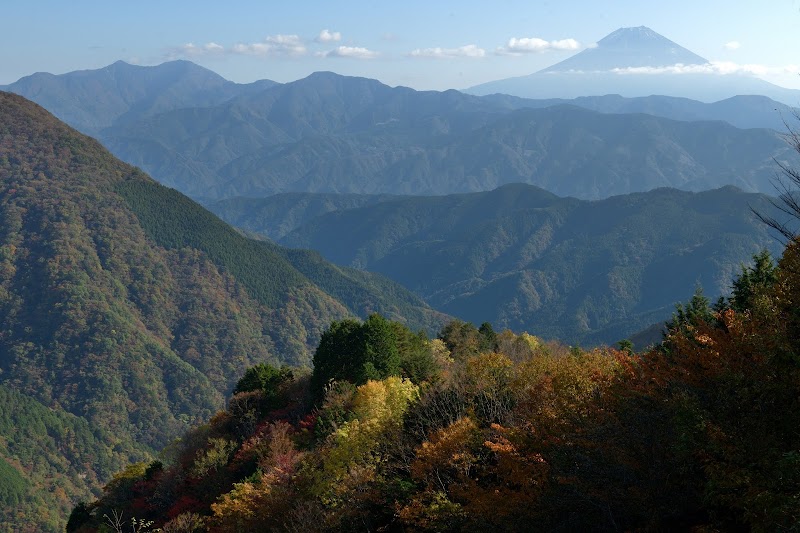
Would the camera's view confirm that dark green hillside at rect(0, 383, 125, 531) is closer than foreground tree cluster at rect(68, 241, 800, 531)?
No

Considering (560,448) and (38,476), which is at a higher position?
(560,448)

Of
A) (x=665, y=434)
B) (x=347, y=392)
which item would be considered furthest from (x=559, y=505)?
(x=347, y=392)

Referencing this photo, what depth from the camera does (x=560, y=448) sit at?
2497cm

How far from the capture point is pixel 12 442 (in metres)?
191

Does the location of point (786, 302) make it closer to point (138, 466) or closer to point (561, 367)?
point (561, 367)

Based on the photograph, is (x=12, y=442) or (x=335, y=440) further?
(x=12, y=442)

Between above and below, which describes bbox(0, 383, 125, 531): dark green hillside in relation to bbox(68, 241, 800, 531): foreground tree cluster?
below

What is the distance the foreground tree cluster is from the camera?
18391 millimetres

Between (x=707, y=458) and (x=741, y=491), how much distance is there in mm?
1115

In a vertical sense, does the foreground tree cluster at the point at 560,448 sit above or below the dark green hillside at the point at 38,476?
above

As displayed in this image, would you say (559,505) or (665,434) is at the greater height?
(665,434)

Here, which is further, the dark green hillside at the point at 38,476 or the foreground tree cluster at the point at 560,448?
the dark green hillside at the point at 38,476

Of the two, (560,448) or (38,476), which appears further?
(38,476)

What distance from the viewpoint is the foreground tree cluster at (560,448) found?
18.4 m
